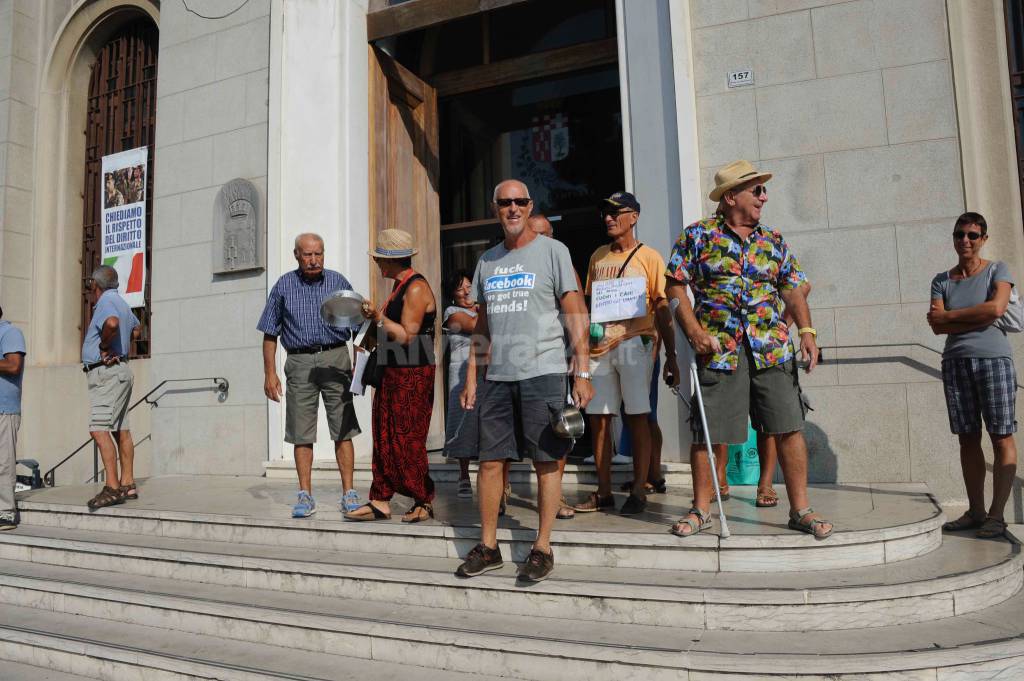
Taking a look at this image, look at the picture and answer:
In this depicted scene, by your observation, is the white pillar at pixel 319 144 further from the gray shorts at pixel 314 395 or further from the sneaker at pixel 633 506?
the sneaker at pixel 633 506

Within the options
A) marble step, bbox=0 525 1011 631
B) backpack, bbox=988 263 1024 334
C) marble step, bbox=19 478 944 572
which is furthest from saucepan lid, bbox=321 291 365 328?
backpack, bbox=988 263 1024 334

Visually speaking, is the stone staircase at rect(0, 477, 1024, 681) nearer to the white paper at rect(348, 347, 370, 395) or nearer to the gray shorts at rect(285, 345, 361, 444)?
the gray shorts at rect(285, 345, 361, 444)

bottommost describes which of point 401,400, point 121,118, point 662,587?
point 662,587

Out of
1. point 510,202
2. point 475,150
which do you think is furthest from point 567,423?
point 475,150

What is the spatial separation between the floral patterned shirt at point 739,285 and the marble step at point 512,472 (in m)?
2.09

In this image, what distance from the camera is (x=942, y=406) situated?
17.9 feet

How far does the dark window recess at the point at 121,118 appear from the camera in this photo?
9.70 m

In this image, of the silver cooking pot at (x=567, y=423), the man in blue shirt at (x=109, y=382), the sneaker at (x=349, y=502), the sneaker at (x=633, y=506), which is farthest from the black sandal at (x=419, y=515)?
the man in blue shirt at (x=109, y=382)

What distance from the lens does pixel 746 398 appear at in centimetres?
378

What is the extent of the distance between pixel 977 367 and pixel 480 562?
316 centimetres

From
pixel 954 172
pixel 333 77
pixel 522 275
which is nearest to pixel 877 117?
pixel 954 172

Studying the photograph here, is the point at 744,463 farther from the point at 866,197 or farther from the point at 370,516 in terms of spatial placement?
the point at 370,516

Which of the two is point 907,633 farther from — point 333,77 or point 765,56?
point 333,77

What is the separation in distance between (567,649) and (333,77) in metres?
6.66
